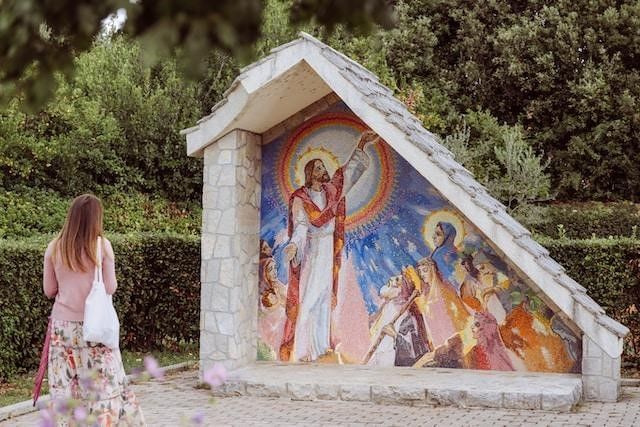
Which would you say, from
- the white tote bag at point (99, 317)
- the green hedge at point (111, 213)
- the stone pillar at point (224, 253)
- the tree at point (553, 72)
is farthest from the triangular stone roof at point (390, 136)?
the tree at point (553, 72)

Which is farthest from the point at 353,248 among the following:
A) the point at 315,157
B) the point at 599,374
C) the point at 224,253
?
the point at 599,374

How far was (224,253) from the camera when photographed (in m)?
9.96

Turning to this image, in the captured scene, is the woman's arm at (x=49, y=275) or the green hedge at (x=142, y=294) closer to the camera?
the woman's arm at (x=49, y=275)

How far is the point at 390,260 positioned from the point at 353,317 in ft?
2.48

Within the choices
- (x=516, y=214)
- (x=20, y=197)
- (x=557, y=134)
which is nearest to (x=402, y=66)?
(x=557, y=134)

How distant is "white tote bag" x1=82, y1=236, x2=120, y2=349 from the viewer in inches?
245

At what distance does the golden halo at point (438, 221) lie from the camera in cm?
1015

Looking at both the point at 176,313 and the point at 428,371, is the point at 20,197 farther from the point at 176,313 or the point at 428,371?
the point at 428,371

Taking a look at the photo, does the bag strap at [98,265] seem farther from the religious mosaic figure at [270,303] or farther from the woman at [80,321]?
the religious mosaic figure at [270,303]

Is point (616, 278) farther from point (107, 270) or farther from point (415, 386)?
point (107, 270)

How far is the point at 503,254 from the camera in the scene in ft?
32.4

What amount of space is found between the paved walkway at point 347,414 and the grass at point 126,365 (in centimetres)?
98

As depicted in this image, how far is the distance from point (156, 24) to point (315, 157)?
8.93m

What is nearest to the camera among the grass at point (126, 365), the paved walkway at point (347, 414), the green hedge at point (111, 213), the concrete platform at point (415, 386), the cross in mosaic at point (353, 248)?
the paved walkway at point (347, 414)
